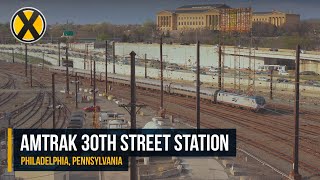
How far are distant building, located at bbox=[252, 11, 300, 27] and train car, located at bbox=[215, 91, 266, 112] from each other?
51220mm

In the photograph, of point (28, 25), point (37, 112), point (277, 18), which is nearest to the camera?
point (28, 25)

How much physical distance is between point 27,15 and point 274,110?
18180 mm

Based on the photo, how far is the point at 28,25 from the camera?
399 centimetres

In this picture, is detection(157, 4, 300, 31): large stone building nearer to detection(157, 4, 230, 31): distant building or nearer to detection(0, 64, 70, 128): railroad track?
detection(157, 4, 230, 31): distant building

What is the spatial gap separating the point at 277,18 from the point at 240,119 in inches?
2306

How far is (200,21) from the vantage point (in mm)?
69938

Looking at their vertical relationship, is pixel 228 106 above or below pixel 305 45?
below

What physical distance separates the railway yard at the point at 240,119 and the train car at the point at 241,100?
10.5 inches

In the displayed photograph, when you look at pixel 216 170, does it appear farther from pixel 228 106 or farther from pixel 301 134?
pixel 228 106

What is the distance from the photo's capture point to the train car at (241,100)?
2038 centimetres

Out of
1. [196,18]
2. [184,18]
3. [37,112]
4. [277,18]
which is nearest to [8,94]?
[37,112]

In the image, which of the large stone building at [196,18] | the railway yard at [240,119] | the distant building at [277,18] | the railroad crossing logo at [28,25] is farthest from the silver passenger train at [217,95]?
the distant building at [277,18]

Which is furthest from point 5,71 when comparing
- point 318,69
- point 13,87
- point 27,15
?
point 27,15

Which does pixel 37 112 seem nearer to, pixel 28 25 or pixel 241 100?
pixel 241 100
